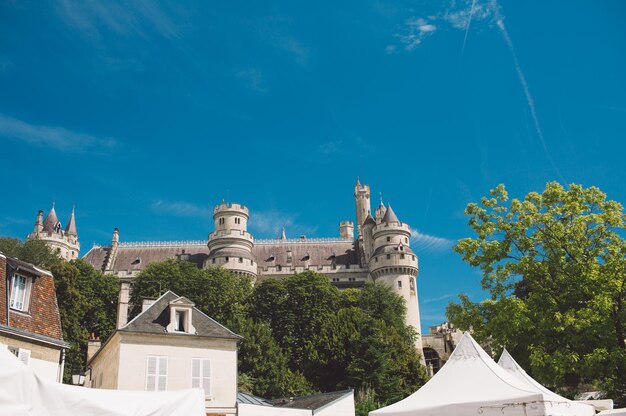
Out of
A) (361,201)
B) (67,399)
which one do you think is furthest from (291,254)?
(67,399)

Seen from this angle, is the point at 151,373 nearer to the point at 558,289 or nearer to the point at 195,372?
the point at 195,372

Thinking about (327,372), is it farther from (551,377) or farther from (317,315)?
(551,377)

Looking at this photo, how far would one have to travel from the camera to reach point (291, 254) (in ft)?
240

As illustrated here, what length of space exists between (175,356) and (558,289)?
14490mm

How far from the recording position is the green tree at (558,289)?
59.1 ft

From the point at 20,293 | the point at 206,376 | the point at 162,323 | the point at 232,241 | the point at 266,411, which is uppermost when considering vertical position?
the point at 232,241

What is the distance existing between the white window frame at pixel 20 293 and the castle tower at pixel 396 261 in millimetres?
47289

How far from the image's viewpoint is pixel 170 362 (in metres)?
23.6

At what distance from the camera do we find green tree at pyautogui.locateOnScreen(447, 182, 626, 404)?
18.0 metres

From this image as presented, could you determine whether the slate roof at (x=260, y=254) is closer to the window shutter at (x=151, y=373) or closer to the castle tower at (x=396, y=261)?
the castle tower at (x=396, y=261)

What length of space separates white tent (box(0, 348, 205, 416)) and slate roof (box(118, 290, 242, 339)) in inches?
704

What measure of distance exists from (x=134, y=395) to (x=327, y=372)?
41.1 metres

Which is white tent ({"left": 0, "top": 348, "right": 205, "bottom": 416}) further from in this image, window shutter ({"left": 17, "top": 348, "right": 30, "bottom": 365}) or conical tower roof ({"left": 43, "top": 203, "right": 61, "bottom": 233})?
conical tower roof ({"left": 43, "top": 203, "right": 61, "bottom": 233})

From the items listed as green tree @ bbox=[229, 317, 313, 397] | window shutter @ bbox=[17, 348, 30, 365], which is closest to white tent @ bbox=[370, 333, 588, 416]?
window shutter @ bbox=[17, 348, 30, 365]
